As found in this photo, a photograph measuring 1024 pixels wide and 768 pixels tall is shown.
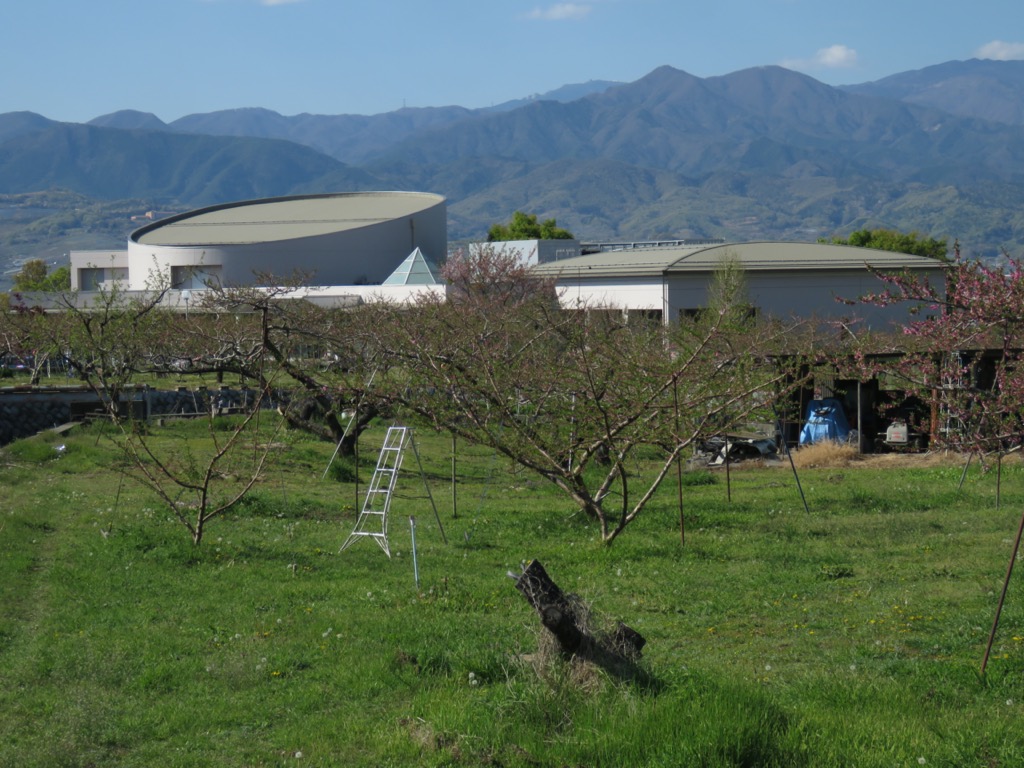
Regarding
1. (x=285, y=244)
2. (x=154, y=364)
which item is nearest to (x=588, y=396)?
(x=154, y=364)

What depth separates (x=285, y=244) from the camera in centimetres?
7306

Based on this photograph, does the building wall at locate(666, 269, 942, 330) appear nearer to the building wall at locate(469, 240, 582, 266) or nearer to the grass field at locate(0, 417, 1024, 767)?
the building wall at locate(469, 240, 582, 266)

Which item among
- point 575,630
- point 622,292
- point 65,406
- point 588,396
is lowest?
point 65,406

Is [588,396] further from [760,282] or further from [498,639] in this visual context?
[760,282]

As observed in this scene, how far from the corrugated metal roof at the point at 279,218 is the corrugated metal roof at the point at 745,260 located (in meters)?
33.6

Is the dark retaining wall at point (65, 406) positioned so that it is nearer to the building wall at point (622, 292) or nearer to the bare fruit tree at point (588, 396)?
the building wall at point (622, 292)

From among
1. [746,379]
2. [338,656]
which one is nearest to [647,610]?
[338,656]

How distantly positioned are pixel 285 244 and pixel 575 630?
6900 centimetres

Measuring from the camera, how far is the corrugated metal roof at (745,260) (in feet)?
139

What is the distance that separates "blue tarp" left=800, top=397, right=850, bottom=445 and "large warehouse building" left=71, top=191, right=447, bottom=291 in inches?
1725

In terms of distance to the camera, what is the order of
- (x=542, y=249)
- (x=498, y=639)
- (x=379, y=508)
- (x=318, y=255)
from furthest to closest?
(x=318, y=255) < (x=542, y=249) < (x=379, y=508) < (x=498, y=639)

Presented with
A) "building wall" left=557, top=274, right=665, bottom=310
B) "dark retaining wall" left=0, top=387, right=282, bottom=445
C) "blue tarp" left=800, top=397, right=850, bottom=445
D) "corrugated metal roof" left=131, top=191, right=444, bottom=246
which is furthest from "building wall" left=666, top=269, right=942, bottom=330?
"corrugated metal roof" left=131, top=191, right=444, bottom=246

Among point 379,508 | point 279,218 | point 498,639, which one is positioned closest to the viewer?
point 498,639

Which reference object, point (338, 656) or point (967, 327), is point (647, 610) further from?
point (967, 327)
